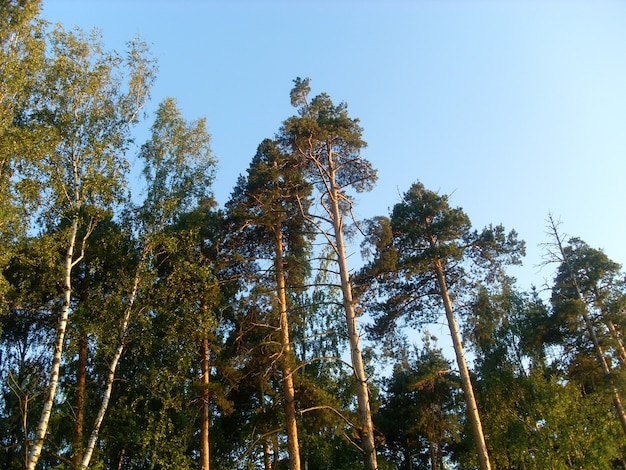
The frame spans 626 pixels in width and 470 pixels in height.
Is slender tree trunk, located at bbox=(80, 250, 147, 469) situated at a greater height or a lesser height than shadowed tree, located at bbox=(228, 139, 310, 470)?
lesser

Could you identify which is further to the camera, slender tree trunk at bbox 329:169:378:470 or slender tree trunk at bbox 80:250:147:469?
slender tree trunk at bbox 80:250:147:469

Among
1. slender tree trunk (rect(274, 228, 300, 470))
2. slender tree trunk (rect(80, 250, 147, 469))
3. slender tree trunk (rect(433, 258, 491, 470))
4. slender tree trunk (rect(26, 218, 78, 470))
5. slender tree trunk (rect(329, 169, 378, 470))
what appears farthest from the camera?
slender tree trunk (rect(433, 258, 491, 470))

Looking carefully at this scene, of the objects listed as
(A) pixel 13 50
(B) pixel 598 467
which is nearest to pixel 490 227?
(B) pixel 598 467

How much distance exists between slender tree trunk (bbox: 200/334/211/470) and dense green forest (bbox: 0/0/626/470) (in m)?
0.05

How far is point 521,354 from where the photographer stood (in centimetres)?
2878

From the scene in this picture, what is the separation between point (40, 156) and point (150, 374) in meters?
6.64

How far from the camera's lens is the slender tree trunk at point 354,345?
33.9ft

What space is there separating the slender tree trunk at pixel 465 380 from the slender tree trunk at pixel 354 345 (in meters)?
3.70

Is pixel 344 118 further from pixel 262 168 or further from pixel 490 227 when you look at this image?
pixel 490 227

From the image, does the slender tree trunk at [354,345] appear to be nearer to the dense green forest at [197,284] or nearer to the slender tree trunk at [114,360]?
the dense green forest at [197,284]

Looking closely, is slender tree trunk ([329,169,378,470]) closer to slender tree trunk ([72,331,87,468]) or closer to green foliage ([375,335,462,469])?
slender tree trunk ([72,331,87,468])

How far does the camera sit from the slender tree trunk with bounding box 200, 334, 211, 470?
13957 mm

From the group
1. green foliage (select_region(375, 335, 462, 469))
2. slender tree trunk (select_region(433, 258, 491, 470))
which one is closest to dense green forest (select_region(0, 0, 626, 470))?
slender tree trunk (select_region(433, 258, 491, 470))

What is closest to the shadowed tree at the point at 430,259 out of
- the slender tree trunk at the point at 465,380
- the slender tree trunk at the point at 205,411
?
the slender tree trunk at the point at 465,380
